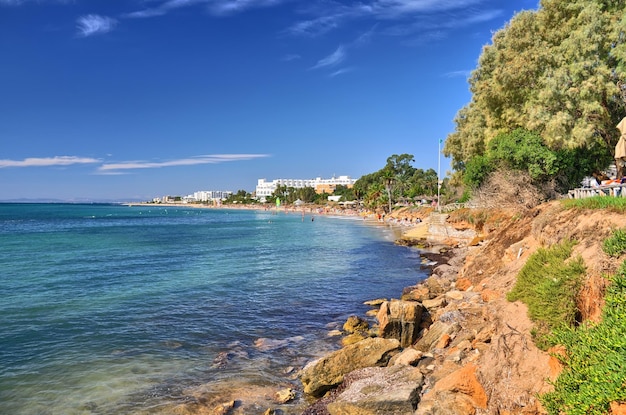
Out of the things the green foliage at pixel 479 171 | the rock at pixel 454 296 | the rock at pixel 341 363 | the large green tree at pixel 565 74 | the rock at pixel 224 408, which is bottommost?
the rock at pixel 224 408

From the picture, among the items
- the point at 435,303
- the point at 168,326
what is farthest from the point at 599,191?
the point at 168,326

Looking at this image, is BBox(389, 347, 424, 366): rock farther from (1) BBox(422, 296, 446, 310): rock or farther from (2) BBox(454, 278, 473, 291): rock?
(2) BBox(454, 278, 473, 291): rock

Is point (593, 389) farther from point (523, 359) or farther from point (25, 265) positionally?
point (25, 265)

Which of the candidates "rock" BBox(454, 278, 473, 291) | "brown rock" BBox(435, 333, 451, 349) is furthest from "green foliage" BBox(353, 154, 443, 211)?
"brown rock" BBox(435, 333, 451, 349)

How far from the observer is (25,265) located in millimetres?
29797

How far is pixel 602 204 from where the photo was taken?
12.2 m

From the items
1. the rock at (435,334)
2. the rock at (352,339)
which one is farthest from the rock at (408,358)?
the rock at (352,339)

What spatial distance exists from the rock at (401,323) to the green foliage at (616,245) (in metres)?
6.21

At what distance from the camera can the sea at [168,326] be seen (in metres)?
10.5

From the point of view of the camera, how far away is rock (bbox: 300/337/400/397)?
10.3m

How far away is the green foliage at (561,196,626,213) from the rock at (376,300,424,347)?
6.15 m

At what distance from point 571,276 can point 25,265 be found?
33620 mm

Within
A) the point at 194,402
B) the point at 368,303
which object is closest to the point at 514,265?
the point at 368,303

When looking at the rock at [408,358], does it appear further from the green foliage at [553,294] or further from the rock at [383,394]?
the green foliage at [553,294]
